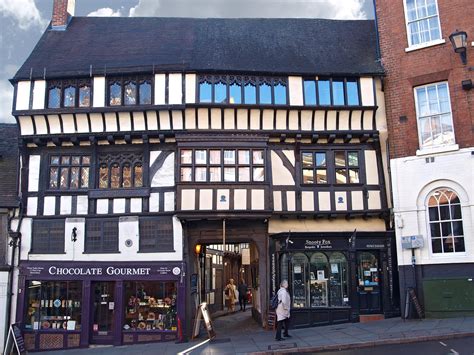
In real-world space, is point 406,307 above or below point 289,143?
below

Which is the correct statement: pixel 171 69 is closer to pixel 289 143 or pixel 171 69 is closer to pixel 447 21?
pixel 289 143

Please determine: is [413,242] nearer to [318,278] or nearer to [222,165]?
[318,278]

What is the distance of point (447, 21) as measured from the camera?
1547 centimetres

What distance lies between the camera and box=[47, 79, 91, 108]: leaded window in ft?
53.7

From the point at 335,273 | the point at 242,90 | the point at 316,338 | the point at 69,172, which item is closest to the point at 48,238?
the point at 69,172

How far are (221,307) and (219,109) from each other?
40.6ft

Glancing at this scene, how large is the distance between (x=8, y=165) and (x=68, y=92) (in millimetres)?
3769

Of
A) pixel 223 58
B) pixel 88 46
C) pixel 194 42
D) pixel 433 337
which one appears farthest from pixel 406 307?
pixel 88 46

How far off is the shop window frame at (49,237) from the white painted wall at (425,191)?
11.4 meters

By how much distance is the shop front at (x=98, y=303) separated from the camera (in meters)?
15.6

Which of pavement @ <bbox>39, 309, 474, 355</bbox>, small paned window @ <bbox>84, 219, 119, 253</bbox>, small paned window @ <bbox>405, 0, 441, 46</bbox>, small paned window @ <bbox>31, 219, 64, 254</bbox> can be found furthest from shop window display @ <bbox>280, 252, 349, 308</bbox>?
small paned window @ <bbox>405, 0, 441, 46</bbox>

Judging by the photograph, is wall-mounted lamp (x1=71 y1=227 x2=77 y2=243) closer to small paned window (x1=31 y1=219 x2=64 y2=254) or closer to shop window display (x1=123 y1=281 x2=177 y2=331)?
small paned window (x1=31 y1=219 x2=64 y2=254)

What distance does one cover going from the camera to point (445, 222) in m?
14.8

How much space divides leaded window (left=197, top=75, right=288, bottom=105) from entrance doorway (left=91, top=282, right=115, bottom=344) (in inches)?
284
